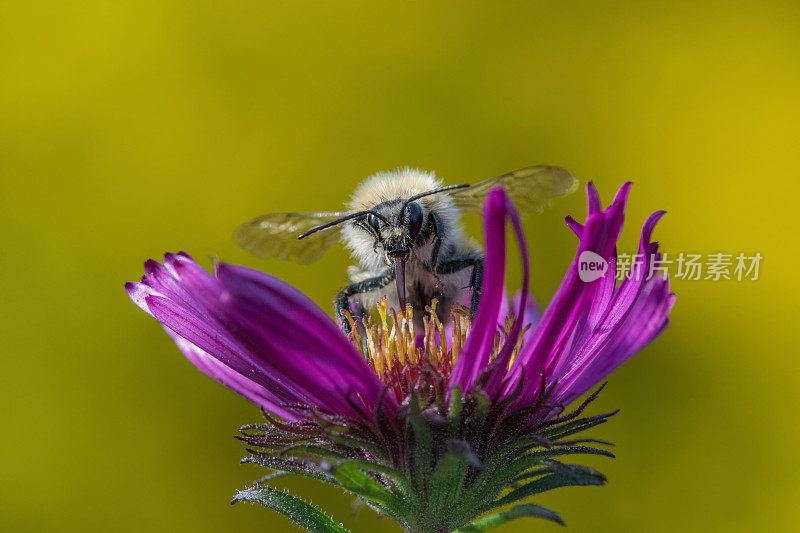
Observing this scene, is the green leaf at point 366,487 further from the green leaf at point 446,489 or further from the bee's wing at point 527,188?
the bee's wing at point 527,188

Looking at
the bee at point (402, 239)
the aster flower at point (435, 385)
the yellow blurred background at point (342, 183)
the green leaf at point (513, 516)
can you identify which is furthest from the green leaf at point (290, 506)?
the yellow blurred background at point (342, 183)

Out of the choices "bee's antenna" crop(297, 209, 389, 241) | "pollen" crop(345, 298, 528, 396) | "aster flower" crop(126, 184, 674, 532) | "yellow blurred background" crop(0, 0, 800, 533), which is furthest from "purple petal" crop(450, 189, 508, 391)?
"yellow blurred background" crop(0, 0, 800, 533)

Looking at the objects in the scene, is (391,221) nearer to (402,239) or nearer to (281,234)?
(402,239)
